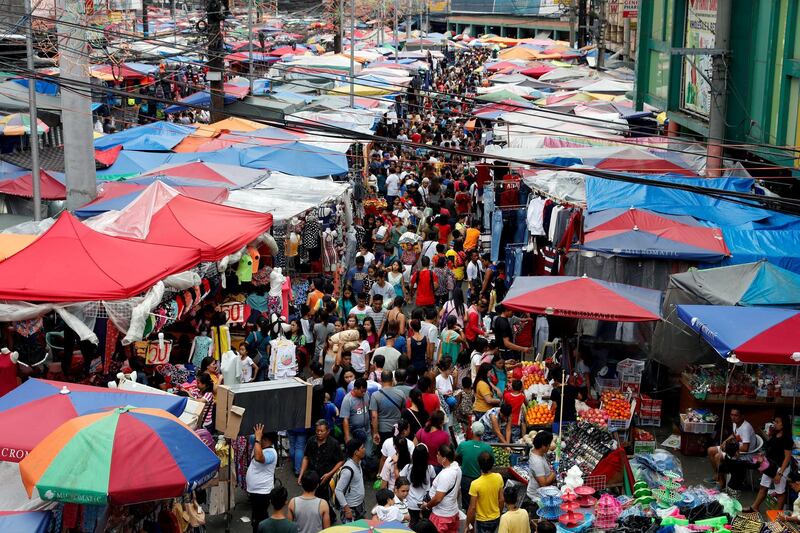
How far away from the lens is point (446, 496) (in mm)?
8398

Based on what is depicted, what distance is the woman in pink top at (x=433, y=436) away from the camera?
927 cm

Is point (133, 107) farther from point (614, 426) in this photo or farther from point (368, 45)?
point (368, 45)

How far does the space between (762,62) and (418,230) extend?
6.84 m

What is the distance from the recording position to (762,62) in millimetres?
18828

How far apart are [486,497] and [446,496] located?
12.6 inches

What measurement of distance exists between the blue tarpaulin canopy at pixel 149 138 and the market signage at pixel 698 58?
34.8 ft

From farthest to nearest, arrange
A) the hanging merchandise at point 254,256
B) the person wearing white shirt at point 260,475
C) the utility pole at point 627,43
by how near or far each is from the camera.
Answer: the utility pole at point 627,43
the hanging merchandise at point 254,256
the person wearing white shirt at point 260,475

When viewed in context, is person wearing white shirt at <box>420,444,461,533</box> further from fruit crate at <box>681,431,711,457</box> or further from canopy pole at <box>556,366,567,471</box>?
fruit crate at <box>681,431,711,457</box>

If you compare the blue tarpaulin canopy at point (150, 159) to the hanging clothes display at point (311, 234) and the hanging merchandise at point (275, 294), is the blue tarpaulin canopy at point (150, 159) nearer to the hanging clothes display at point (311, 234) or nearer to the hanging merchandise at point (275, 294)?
the hanging clothes display at point (311, 234)

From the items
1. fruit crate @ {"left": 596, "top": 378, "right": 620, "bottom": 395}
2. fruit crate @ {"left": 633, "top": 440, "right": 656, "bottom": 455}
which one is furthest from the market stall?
fruit crate @ {"left": 633, "top": 440, "right": 656, "bottom": 455}

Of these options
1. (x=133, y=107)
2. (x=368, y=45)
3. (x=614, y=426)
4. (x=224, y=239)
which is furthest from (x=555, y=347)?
(x=368, y=45)

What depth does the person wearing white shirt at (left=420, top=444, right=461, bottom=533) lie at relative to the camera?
8359 mm

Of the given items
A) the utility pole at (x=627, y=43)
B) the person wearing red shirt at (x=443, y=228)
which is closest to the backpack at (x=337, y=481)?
the person wearing red shirt at (x=443, y=228)

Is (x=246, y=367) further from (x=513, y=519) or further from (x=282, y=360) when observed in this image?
(x=513, y=519)
